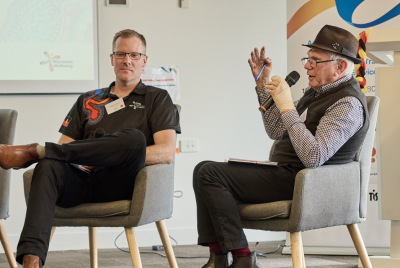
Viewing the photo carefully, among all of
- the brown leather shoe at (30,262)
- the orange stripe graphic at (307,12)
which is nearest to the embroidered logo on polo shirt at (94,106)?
the brown leather shoe at (30,262)

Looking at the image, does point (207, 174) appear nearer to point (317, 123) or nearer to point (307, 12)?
point (317, 123)

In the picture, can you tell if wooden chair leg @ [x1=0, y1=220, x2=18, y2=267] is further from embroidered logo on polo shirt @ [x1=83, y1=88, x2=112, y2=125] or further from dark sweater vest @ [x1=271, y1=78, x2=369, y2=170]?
dark sweater vest @ [x1=271, y1=78, x2=369, y2=170]

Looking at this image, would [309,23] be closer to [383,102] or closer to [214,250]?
[383,102]

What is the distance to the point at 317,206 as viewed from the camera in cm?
174

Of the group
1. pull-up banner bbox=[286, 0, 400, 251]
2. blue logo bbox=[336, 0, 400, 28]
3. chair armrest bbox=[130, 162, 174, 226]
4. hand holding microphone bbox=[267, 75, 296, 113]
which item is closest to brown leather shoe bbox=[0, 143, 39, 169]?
chair armrest bbox=[130, 162, 174, 226]

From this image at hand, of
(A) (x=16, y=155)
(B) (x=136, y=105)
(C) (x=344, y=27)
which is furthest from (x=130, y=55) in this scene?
(C) (x=344, y=27)

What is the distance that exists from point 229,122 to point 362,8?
4.23 ft

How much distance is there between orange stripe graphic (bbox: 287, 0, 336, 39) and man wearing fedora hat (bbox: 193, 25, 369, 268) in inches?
45.9

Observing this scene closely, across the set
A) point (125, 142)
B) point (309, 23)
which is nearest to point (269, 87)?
A: point (125, 142)

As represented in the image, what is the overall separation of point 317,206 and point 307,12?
183 centimetres

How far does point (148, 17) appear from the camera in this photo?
3.50 metres

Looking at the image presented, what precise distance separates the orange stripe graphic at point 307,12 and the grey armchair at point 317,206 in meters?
1.47

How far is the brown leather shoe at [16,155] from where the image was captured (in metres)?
1.67

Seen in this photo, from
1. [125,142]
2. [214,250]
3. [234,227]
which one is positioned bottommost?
[214,250]
